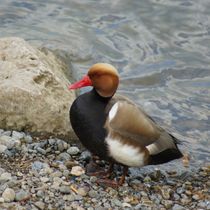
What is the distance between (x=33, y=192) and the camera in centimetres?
485

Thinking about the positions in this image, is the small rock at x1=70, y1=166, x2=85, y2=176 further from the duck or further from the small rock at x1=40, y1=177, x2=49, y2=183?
the small rock at x1=40, y1=177, x2=49, y2=183

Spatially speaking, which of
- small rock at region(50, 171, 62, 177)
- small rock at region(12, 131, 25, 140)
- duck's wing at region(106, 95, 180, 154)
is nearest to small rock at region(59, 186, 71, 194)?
small rock at region(50, 171, 62, 177)

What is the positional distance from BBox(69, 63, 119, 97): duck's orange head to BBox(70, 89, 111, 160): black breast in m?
0.07

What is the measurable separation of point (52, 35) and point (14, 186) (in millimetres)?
5051

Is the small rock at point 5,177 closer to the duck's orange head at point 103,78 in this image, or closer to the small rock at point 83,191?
the small rock at point 83,191

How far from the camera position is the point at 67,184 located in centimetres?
513

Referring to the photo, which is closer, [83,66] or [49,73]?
[49,73]

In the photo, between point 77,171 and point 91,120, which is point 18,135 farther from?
point 91,120

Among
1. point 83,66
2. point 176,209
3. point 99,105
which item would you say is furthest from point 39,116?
point 83,66

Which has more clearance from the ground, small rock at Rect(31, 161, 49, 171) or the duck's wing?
the duck's wing

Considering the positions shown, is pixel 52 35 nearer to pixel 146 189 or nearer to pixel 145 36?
pixel 145 36

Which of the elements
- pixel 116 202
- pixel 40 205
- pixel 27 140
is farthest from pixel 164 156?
pixel 40 205

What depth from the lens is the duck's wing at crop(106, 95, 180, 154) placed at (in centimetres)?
514

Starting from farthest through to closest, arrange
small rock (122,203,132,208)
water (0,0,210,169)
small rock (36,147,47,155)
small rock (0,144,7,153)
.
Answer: water (0,0,210,169) < small rock (36,147,47,155) < small rock (0,144,7,153) < small rock (122,203,132,208)
